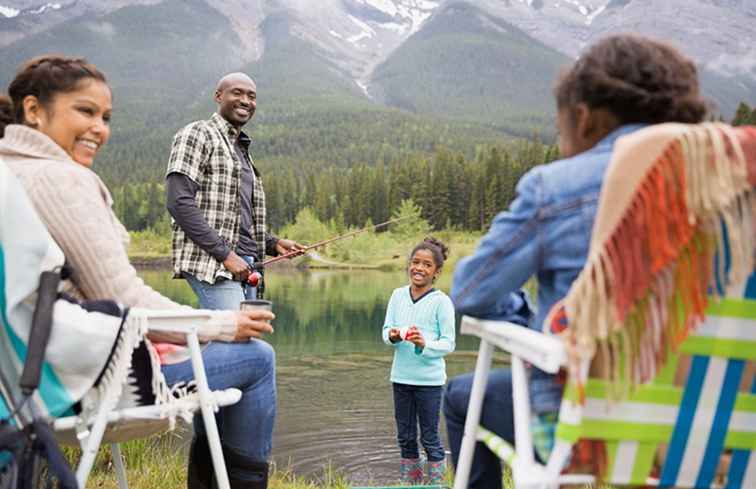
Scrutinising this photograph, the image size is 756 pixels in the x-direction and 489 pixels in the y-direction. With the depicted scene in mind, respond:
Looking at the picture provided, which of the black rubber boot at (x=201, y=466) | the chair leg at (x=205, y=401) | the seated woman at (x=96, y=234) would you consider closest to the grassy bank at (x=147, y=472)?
the black rubber boot at (x=201, y=466)

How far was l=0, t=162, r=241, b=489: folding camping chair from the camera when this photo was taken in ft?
6.05

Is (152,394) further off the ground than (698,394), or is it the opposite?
(698,394)

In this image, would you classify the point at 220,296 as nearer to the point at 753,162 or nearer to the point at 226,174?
the point at 226,174

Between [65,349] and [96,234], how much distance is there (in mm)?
330

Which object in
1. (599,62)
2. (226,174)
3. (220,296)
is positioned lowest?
(220,296)

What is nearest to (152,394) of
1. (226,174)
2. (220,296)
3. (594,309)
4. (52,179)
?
(52,179)

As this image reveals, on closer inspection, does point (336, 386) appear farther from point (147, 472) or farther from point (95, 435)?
point (95, 435)

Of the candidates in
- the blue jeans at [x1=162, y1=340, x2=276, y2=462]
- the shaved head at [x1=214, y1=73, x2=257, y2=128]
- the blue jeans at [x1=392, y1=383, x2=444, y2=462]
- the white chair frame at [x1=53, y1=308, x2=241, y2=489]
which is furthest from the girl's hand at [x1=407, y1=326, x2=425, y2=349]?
the white chair frame at [x1=53, y1=308, x2=241, y2=489]

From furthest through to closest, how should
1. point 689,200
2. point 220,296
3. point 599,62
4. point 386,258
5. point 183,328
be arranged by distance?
point 386,258, point 220,296, point 183,328, point 599,62, point 689,200

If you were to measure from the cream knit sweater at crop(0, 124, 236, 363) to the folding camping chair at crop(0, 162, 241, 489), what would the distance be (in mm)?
155

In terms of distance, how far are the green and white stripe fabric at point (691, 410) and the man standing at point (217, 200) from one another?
8.49 ft

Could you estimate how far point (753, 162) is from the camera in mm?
1582

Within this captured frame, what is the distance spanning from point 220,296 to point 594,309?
108 inches

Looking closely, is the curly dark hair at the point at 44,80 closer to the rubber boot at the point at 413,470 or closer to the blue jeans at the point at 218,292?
the blue jeans at the point at 218,292
